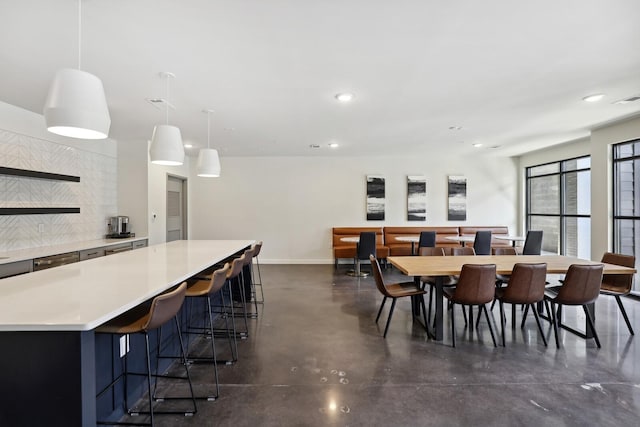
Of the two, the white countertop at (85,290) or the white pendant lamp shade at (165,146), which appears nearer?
the white countertop at (85,290)

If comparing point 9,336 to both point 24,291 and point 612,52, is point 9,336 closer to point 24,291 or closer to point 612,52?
point 24,291

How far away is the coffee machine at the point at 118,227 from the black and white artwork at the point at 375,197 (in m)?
5.24

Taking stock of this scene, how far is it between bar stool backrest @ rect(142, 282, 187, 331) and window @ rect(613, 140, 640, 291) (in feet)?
20.5

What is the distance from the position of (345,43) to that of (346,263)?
6.07m

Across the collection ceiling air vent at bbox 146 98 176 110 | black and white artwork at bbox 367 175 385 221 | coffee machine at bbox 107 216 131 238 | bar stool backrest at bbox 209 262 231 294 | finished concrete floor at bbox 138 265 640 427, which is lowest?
finished concrete floor at bbox 138 265 640 427

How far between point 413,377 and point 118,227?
210 inches

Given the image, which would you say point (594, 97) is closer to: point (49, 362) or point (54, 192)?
point (49, 362)

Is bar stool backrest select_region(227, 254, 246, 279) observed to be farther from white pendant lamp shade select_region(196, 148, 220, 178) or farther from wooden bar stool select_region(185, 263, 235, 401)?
white pendant lamp shade select_region(196, 148, 220, 178)

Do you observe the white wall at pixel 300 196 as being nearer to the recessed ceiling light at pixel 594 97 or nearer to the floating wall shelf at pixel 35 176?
the floating wall shelf at pixel 35 176

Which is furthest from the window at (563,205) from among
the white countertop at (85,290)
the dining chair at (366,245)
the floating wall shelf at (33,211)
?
the floating wall shelf at (33,211)

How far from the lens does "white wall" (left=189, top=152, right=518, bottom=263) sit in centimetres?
808

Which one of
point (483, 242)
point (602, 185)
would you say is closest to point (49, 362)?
point (483, 242)

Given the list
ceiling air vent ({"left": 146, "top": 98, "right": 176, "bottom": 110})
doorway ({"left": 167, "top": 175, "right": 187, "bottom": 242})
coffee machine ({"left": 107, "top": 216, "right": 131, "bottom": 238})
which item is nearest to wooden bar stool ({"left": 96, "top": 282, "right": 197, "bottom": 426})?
ceiling air vent ({"left": 146, "top": 98, "right": 176, "bottom": 110})

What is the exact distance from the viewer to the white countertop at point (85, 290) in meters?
1.46
